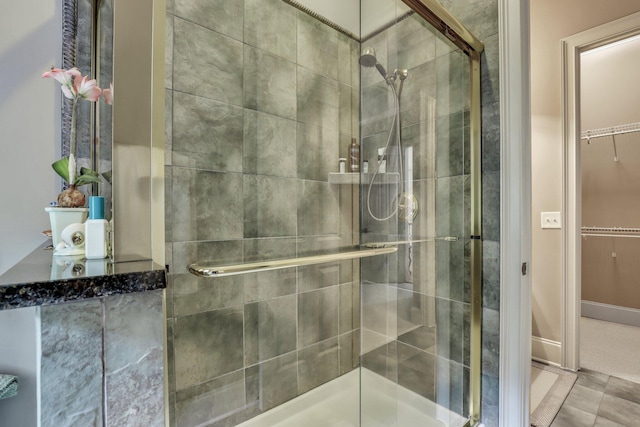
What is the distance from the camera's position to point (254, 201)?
1.44 m

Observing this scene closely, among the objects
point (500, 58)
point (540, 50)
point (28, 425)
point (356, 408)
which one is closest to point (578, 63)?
point (540, 50)

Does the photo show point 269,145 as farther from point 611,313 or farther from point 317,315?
point 611,313

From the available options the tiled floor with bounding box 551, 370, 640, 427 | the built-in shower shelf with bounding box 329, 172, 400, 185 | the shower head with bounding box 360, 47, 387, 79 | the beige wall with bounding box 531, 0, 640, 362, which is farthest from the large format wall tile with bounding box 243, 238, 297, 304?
the beige wall with bounding box 531, 0, 640, 362

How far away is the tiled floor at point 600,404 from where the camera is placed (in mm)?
1488

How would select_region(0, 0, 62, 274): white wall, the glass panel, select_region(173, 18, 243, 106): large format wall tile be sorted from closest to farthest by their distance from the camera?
select_region(0, 0, 62, 274): white wall
select_region(173, 18, 243, 106): large format wall tile
the glass panel

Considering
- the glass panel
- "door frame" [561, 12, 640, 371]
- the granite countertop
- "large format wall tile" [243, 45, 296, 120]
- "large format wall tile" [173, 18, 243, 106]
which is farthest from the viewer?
"door frame" [561, 12, 640, 371]

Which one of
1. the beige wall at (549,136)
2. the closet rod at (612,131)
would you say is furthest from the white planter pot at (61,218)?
the closet rod at (612,131)

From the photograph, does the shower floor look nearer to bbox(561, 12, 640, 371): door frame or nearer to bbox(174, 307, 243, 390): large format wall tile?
bbox(174, 307, 243, 390): large format wall tile

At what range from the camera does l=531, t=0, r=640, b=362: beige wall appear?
2.08 metres

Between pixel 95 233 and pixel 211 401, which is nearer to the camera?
pixel 95 233

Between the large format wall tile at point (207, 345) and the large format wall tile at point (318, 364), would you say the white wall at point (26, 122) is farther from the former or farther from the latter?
the large format wall tile at point (318, 364)

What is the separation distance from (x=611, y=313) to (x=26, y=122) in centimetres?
459

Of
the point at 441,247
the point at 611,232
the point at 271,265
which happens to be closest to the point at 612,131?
the point at 611,232

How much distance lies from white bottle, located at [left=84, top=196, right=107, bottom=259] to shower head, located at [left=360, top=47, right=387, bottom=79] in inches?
47.9
